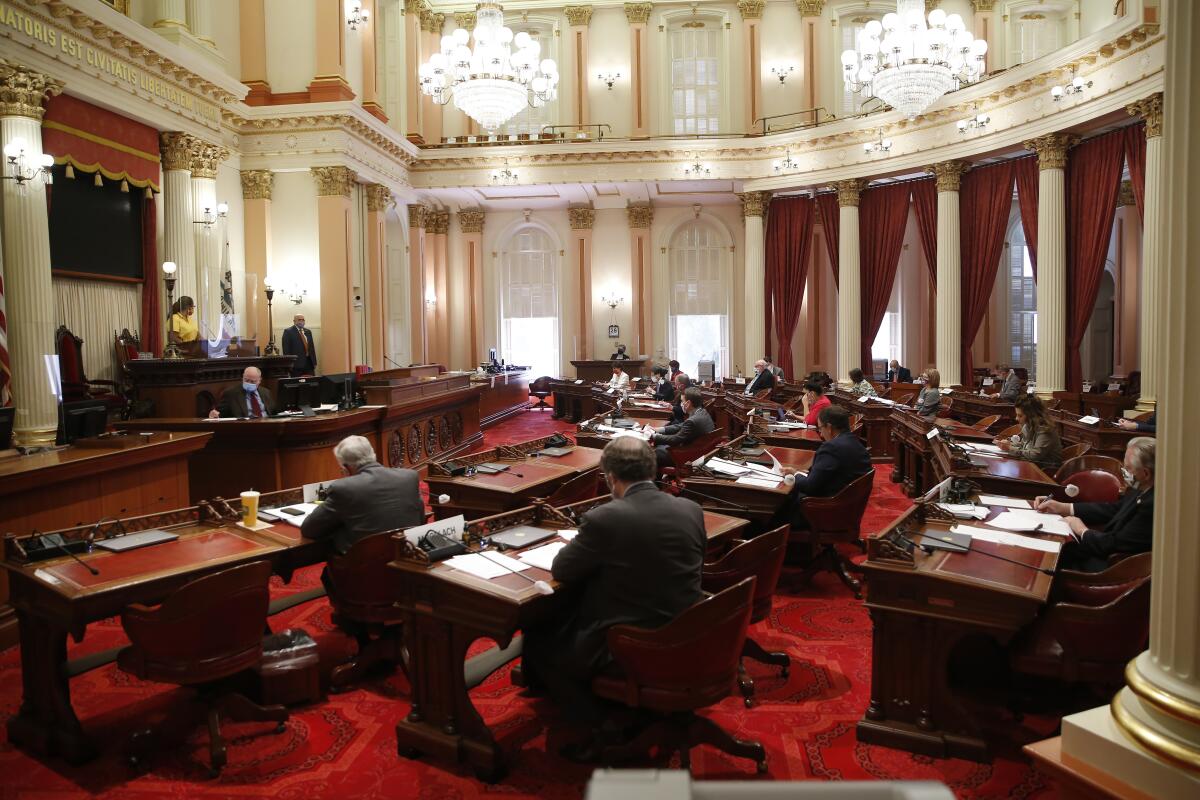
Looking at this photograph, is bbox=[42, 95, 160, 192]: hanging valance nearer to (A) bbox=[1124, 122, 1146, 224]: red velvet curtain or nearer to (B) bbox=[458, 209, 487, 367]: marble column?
(B) bbox=[458, 209, 487, 367]: marble column

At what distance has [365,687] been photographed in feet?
13.7

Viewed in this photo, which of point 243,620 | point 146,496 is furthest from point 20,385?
point 243,620

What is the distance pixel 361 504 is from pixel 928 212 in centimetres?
1408

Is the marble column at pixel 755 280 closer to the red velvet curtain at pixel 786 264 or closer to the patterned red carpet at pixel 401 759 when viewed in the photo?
the red velvet curtain at pixel 786 264

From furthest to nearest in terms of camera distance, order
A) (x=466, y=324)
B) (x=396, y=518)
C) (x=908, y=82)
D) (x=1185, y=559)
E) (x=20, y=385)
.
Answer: (x=466, y=324) → (x=908, y=82) → (x=20, y=385) → (x=396, y=518) → (x=1185, y=559)

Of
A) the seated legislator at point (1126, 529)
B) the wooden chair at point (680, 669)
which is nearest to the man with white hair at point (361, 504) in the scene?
the wooden chair at point (680, 669)

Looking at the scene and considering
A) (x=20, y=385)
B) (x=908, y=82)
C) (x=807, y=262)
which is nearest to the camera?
(x=20, y=385)

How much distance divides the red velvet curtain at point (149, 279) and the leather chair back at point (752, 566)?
10.5 meters

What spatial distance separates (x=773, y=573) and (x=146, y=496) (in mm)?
4724

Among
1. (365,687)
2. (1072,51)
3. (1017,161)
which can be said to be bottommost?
(365,687)

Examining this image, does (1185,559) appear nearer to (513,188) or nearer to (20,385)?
(20,385)

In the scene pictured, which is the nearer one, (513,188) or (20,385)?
(20,385)

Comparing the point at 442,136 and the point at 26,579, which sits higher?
the point at 442,136

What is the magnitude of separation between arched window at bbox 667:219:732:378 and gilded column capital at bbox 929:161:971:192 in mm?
6349
